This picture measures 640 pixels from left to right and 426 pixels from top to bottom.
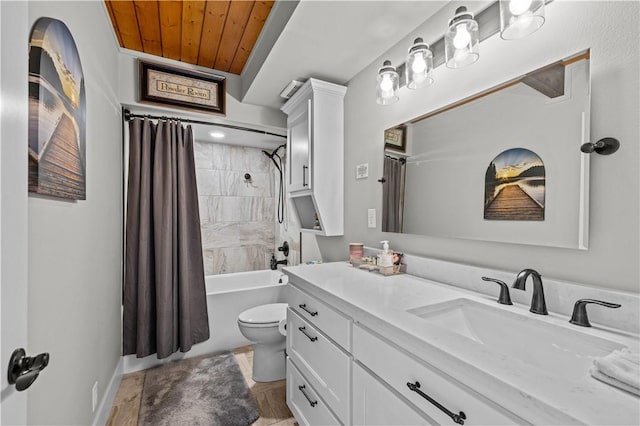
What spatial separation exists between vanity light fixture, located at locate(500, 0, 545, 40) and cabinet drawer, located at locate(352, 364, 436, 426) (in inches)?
52.1

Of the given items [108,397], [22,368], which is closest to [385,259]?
[22,368]

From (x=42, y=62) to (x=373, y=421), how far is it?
1.60 m

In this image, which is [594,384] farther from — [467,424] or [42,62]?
[42,62]

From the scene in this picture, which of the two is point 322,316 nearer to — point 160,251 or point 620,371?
point 620,371

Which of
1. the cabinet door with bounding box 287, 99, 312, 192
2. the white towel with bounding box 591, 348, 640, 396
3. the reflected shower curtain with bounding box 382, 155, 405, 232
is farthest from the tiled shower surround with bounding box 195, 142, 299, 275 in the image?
the white towel with bounding box 591, 348, 640, 396

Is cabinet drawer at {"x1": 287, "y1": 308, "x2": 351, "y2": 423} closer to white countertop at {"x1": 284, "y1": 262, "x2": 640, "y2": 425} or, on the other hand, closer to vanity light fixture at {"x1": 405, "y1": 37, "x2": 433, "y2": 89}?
white countertop at {"x1": 284, "y1": 262, "x2": 640, "y2": 425}

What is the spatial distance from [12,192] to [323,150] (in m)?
1.76

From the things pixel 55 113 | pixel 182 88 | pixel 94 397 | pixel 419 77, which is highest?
pixel 182 88

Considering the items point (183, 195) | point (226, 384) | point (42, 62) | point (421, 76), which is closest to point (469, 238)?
point (421, 76)

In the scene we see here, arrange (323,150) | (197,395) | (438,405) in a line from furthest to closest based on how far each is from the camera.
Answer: (323,150) → (197,395) → (438,405)

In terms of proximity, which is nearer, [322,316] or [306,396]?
[322,316]

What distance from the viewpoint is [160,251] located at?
2.25 meters

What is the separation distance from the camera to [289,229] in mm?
3404

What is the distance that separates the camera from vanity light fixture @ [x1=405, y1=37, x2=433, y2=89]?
1.39 metres
